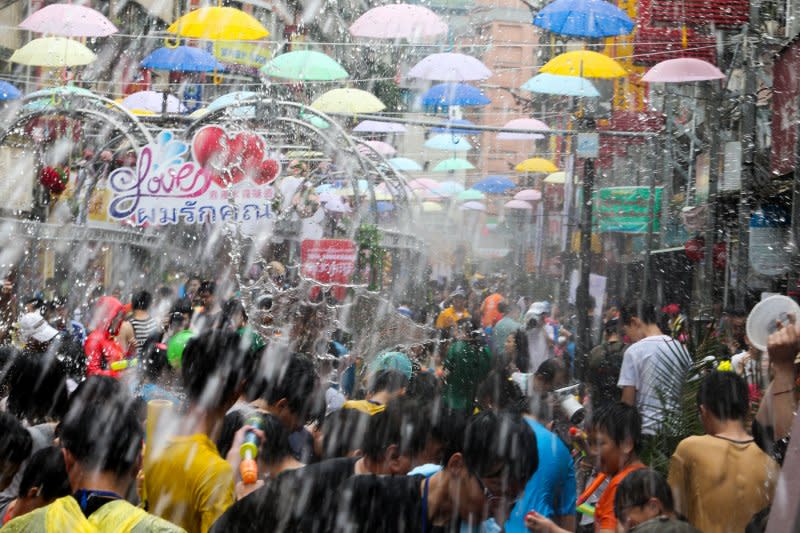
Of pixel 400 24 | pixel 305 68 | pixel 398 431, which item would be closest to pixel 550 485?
pixel 398 431

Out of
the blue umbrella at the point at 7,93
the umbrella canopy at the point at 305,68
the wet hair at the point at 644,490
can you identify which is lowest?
the wet hair at the point at 644,490

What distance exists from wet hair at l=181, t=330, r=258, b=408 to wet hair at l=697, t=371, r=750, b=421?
6.67ft

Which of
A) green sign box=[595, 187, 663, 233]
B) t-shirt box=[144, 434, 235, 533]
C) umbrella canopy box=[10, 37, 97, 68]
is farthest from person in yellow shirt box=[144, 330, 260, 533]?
green sign box=[595, 187, 663, 233]

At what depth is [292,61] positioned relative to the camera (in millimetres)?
16500

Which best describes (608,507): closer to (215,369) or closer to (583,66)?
(215,369)

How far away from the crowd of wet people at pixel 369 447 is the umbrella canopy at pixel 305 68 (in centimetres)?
867

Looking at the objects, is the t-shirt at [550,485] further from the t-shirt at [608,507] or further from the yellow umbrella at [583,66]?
the yellow umbrella at [583,66]

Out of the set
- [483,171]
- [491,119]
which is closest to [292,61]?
[491,119]

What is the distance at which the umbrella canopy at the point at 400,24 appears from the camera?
1505cm

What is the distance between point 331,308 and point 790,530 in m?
6.40

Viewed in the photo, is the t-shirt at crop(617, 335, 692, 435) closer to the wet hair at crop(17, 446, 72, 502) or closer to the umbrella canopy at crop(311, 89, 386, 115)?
the wet hair at crop(17, 446, 72, 502)

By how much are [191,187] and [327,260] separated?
2.42 meters

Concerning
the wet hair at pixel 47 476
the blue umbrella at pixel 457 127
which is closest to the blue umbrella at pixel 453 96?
the blue umbrella at pixel 457 127

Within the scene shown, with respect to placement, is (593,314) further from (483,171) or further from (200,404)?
(483,171)
